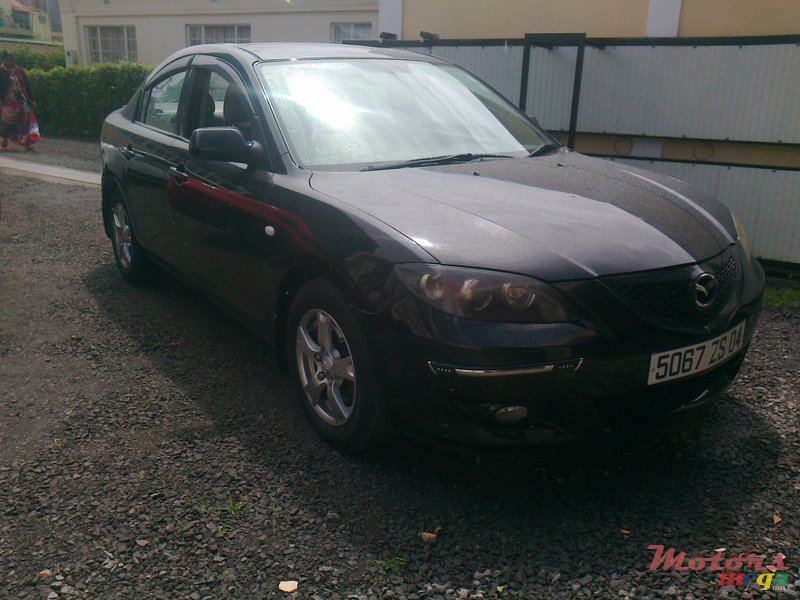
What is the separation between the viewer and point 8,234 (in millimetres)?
8000

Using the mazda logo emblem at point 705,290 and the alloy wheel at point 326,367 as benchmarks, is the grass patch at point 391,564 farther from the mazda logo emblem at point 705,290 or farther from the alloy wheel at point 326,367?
the mazda logo emblem at point 705,290

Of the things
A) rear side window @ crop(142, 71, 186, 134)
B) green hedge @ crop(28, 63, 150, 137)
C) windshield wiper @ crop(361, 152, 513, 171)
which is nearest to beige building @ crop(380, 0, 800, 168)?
windshield wiper @ crop(361, 152, 513, 171)

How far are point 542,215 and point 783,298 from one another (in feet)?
11.5

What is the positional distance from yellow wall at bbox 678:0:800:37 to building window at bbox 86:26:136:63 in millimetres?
20246

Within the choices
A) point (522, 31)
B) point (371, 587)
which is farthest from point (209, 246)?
point (522, 31)

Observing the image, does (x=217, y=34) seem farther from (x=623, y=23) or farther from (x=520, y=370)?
(x=520, y=370)

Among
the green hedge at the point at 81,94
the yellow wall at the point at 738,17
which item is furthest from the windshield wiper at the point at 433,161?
the green hedge at the point at 81,94

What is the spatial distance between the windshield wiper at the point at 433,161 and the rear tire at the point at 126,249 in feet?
8.65

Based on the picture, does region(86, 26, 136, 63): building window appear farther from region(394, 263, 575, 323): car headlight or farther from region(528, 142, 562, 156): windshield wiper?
region(394, 263, 575, 323): car headlight

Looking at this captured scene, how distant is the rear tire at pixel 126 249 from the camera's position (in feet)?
19.2

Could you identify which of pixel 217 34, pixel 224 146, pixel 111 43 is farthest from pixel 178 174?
pixel 111 43

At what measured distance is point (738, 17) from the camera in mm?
8070

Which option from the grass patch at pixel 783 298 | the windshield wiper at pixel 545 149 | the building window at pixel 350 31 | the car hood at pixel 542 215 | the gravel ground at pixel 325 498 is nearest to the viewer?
the gravel ground at pixel 325 498

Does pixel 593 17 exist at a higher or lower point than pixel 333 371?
higher
